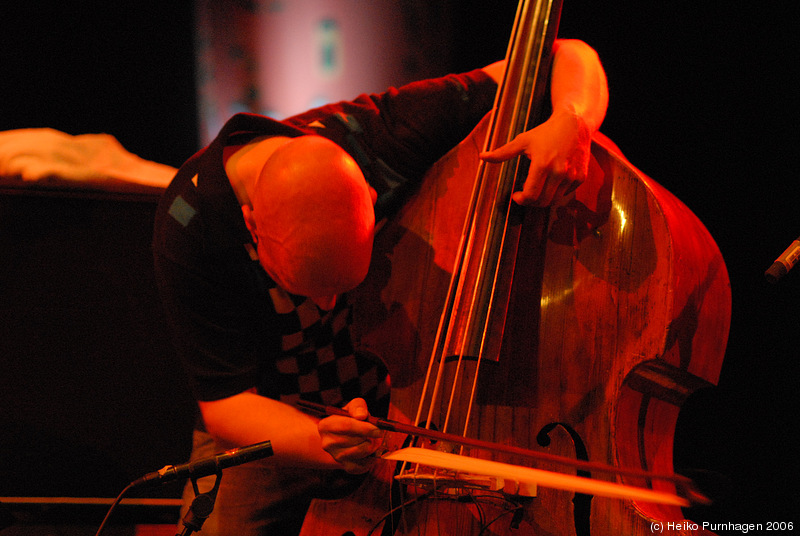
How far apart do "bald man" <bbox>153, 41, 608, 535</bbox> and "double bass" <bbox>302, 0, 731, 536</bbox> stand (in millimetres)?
74

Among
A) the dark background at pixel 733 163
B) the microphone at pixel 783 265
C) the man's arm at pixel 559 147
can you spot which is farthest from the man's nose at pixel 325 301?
the dark background at pixel 733 163

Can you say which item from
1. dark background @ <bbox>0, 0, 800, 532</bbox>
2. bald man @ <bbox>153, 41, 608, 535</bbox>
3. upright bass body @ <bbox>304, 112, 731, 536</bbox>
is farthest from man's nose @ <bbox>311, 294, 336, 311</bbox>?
dark background @ <bbox>0, 0, 800, 532</bbox>

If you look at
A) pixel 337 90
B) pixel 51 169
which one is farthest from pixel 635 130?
pixel 51 169

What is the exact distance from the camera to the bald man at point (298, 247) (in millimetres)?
793

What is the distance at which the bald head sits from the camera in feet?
2.56

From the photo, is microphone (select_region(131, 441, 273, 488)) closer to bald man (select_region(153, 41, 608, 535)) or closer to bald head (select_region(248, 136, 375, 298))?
bald man (select_region(153, 41, 608, 535))

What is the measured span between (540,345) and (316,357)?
0.51 m

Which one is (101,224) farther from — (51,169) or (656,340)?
(656,340)

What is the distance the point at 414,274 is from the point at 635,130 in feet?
3.01

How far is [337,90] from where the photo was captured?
7.34ft

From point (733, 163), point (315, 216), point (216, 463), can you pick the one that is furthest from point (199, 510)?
point (733, 163)

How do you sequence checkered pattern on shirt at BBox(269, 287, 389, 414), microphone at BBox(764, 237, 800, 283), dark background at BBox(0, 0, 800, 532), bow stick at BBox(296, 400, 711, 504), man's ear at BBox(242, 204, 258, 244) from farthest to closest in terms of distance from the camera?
dark background at BBox(0, 0, 800, 532) < checkered pattern on shirt at BBox(269, 287, 389, 414) < man's ear at BBox(242, 204, 258, 244) < microphone at BBox(764, 237, 800, 283) < bow stick at BBox(296, 400, 711, 504)

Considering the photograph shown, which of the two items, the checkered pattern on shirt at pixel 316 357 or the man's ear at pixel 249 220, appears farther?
the checkered pattern on shirt at pixel 316 357

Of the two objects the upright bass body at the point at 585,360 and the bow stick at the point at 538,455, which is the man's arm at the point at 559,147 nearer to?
the upright bass body at the point at 585,360
